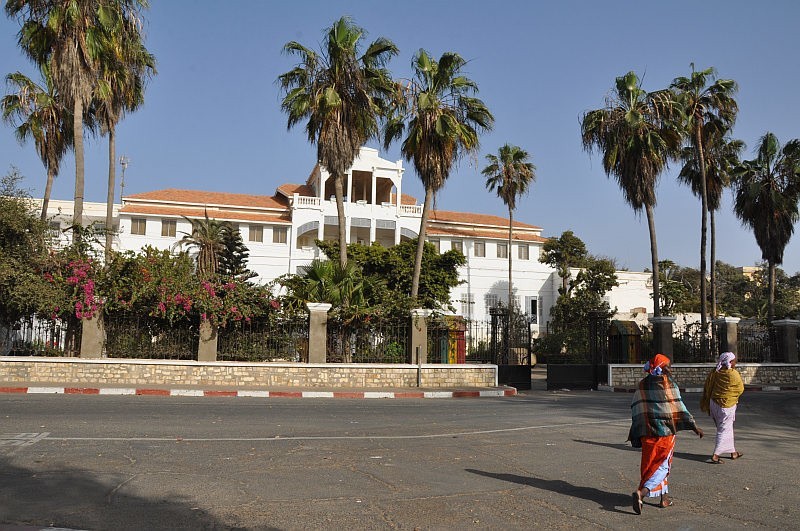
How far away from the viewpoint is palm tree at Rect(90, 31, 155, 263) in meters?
24.5

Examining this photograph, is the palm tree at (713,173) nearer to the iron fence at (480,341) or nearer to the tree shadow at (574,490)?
the iron fence at (480,341)

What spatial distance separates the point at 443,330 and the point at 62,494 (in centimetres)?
1742

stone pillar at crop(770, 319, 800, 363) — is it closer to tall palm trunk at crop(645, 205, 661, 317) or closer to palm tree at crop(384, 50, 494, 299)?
tall palm trunk at crop(645, 205, 661, 317)

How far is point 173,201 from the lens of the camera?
50.2 m

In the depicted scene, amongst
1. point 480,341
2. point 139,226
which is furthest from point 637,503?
point 139,226

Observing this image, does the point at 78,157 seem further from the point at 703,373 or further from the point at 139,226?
the point at 139,226

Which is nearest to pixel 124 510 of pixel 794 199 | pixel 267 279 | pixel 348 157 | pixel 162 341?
pixel 162 341

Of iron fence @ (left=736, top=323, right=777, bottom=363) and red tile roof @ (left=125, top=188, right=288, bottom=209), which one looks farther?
red tile roof @ (left=125, top=188, right=288, bottom=209)

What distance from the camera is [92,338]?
2086 centimetres

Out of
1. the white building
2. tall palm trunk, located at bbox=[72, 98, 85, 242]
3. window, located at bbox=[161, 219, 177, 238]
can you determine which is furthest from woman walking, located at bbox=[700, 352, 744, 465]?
window, located at bbox=[161, 219, 177, 238]

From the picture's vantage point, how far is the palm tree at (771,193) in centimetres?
3416

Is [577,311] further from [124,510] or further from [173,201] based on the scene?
[124,510]

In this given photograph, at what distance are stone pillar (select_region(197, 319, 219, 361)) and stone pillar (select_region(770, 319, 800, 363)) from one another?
22.1 metres

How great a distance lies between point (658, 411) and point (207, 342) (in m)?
16.8
